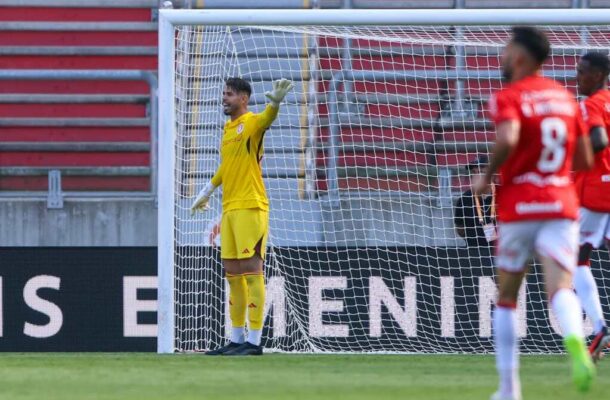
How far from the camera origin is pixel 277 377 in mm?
7133

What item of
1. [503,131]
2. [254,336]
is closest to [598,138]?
[503,131]

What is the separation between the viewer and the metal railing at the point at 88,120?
1156cm

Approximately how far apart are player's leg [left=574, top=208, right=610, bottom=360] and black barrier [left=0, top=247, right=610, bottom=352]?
207 centimetres

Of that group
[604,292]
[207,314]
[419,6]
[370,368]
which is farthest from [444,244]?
[419,6]

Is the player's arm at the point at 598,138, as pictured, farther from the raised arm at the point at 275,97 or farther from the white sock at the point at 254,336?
the white sock at the point at 254,336

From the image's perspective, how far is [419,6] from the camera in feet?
45.0

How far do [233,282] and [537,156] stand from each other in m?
3.97

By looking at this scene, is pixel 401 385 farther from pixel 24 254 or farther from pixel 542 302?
pixel 24 254

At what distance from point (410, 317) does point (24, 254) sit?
10.2 feet

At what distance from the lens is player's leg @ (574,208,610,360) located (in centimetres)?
789

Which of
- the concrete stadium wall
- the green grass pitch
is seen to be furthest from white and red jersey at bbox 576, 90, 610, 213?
the concrete stadium wall

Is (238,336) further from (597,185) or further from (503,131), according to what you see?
(503,131)

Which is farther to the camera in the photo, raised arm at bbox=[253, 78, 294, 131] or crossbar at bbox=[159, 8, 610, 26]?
crossbar at bbox=[159, 8, 610, 26]

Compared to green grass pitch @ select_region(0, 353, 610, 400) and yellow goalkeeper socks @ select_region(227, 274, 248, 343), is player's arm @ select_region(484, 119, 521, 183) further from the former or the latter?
yellow goalkeeper socks @ select_region(227, 274, 248, 343)
